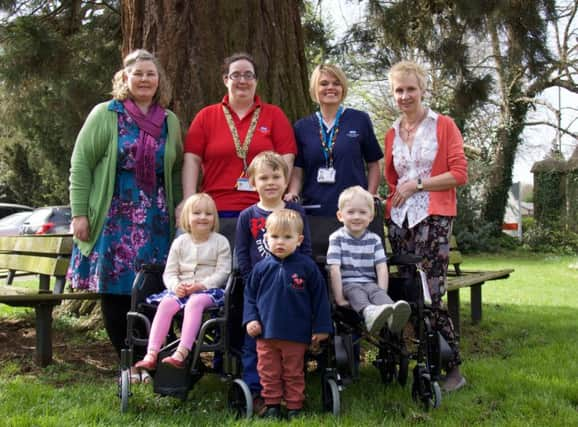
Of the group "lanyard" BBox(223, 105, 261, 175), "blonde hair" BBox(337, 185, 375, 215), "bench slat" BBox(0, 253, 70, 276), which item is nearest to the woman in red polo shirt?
"lanyard" BBox(223, 105, 261, 175)

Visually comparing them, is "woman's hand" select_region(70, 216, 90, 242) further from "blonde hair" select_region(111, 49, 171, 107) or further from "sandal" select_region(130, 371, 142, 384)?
"sandal" select_region(130, 371, 142, 384)

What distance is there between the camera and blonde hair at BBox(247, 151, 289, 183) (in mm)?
3871

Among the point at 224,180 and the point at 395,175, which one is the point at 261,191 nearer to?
the point at 224,180

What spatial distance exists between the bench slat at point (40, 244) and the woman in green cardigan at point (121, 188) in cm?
103

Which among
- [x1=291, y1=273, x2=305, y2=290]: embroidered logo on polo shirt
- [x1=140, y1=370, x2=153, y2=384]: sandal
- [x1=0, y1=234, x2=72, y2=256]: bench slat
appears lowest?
[x1=140, y1=370, x2=153, y2=384]: sandal

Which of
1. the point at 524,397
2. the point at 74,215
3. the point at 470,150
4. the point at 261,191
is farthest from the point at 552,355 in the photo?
the point at 470,150

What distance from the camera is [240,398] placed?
367 centimetres

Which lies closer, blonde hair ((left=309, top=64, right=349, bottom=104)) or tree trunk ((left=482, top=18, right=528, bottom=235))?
blonde hair ((left=309, top=64, right=349, bottom=104))

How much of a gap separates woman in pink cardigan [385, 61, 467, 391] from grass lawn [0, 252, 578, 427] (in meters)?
0.43

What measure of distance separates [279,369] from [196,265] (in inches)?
31.7

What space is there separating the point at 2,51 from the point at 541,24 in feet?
21.3

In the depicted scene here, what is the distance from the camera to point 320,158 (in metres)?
4.36

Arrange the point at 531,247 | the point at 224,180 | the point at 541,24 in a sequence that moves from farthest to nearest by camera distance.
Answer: the point at 531,247, the point at 541,24, the point at 224,180

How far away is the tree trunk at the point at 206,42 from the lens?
5.56m
